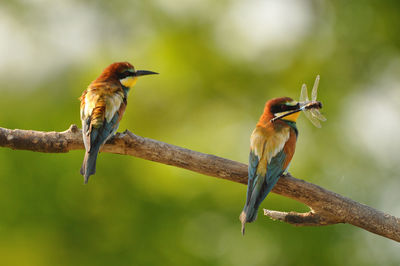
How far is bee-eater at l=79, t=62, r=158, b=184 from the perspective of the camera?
10.5 feet

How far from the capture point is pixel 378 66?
9.39 metres

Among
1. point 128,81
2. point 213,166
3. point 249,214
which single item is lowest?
point 249,214

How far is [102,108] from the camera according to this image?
3.38m

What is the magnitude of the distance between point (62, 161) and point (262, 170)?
12.4 ft

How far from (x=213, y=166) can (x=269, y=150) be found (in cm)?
37

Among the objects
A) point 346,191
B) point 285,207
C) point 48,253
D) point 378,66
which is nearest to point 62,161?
point 48,253

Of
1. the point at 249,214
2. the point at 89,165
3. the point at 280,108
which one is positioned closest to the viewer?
the point at 89,165

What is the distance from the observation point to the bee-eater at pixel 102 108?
10.5 feet

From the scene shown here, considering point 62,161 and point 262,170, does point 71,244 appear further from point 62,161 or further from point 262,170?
point 262,170

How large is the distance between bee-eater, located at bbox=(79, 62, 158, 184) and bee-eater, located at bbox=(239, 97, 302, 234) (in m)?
0.78

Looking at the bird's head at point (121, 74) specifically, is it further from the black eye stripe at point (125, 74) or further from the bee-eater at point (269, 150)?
the bee-eater at point (269, 150)

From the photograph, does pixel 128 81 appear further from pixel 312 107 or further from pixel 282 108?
pixel 312 107

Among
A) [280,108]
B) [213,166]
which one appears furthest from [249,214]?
[280,108]

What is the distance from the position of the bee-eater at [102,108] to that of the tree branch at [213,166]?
0.09 m
